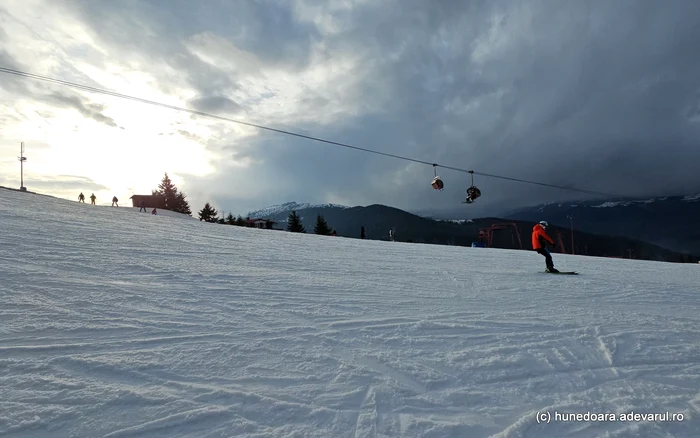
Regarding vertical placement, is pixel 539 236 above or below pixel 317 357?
above

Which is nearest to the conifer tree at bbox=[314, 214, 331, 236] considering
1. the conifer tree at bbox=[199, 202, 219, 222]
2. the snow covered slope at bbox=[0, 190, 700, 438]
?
the conifer tree at bbox=[199, 202, 219, 222]

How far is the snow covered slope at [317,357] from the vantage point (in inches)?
108

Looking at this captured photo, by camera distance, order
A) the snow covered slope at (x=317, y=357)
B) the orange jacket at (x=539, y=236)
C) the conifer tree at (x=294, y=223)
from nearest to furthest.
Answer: the snow covered slope at (x=317, y=357)
the orange jacket at (x=539, y=236)
the conifer tree at (x=294, y=223)

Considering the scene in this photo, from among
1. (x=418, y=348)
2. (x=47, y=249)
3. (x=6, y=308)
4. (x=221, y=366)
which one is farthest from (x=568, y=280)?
(x=47, y=249)

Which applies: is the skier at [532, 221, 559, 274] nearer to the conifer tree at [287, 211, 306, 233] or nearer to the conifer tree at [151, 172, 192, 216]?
the conifer tree at [287, 211, 306, 233]

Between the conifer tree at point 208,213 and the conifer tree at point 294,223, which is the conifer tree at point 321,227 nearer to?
the conifer tree at point 294,223

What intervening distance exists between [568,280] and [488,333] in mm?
7121

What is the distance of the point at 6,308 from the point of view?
4645 mm

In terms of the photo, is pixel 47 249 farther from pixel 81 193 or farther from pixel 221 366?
pixel 81 193

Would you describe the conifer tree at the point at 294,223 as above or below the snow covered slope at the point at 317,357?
above

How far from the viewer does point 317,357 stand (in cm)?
380

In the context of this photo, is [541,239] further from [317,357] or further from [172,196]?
[172,196]

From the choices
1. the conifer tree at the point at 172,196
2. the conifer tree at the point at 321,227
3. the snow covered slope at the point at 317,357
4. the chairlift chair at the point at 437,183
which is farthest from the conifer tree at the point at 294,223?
the snow covered slope at the point at 317,357

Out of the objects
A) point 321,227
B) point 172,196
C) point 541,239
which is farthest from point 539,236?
point 172,196
